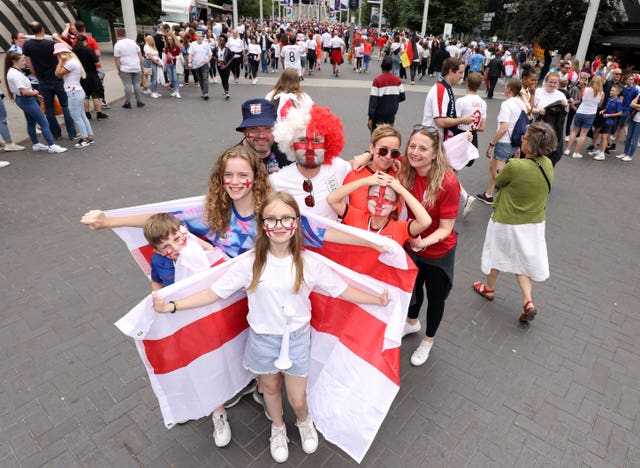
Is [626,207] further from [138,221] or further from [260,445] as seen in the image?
[138,221]

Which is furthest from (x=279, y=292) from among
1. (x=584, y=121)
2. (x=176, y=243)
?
(x=584, y=121)

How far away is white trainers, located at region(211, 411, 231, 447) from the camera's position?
297 centimetres

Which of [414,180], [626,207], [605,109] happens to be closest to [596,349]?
[414,180]

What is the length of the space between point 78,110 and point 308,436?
8.88 meters

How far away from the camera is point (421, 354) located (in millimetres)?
3781

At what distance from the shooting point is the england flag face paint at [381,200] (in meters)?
2.79

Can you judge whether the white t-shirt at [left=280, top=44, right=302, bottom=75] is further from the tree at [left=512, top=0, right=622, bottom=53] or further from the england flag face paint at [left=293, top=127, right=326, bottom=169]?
the tree at [left=512, top=0, right=622, bottom=53]

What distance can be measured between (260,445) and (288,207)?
5.95 ft

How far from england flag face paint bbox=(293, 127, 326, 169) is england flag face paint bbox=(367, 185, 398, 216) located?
0.46 meters

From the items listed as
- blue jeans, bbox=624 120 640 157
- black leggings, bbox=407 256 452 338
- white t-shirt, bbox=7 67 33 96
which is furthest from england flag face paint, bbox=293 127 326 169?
blue jeans, bbox=624 120 640 157

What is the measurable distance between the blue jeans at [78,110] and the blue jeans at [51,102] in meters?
0.34

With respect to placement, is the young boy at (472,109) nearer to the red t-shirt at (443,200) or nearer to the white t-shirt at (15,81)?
the red t-shirt at (443,200)

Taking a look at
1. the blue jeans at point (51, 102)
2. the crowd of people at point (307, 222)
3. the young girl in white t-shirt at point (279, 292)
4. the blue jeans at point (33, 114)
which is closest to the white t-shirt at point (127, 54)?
the blue jeans at point (51, 102)

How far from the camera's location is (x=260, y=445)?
3010 millimetres
